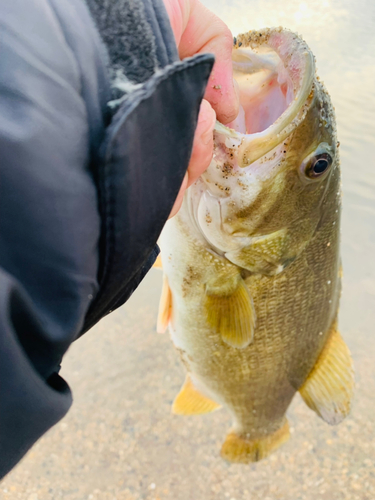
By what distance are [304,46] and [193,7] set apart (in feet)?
1.09

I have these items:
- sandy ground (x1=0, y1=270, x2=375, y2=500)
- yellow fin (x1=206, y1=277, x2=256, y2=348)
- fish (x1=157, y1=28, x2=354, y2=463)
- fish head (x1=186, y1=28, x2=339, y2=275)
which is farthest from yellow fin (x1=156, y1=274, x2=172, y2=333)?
sandy ground (x1=0, y1=270, x2=375, y2=500)

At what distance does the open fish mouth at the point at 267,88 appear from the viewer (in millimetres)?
1068

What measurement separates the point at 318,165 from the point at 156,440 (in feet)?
6.98

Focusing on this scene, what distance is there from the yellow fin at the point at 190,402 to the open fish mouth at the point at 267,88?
140 cm

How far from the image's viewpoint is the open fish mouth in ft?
3.51

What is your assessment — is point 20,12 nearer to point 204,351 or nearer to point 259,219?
point 259,219

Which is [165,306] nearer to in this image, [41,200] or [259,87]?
[259,87]

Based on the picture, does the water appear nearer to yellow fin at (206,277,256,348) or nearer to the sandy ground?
the sandy ground

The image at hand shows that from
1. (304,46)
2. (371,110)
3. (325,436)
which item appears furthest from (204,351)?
(371,110)

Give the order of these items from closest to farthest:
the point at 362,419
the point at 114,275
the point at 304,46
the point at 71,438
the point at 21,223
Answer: the point at 21,223 < the point at 114,275 < the point at 304,46 < the point at 71,438 < the point at 362,419

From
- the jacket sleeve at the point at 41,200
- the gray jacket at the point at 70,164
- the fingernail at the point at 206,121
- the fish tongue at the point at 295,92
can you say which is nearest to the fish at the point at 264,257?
the fish tongue at the point at 295,92

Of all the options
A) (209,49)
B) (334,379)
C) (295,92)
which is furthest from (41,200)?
(334,379)

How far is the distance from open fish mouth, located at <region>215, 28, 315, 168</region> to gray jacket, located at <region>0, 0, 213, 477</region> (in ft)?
1.48

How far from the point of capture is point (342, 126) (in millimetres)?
5680
